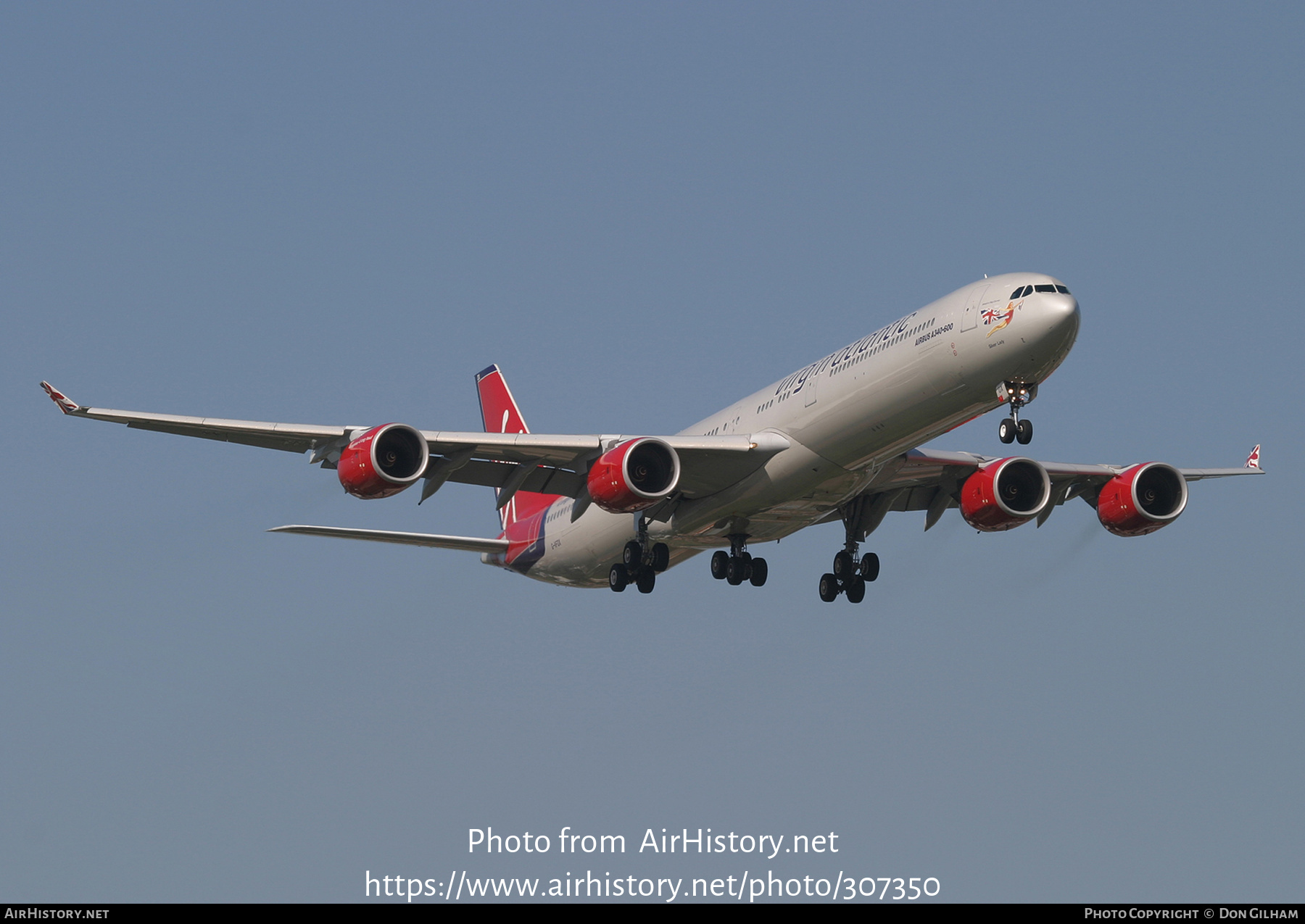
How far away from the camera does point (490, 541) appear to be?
4803 centimetres

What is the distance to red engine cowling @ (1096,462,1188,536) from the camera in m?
43.9

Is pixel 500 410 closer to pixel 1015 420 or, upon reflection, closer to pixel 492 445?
pixel 492 445

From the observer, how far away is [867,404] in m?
37.2

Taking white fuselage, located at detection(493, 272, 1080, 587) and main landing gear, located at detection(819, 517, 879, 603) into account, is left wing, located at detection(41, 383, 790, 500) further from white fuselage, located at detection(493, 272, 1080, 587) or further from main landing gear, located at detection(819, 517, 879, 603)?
main landing gear, located at detection(819, 517, 879, 603)

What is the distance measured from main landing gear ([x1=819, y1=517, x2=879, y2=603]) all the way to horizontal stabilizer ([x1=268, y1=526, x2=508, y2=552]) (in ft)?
31.5

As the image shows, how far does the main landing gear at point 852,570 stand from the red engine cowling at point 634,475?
25.7 feet

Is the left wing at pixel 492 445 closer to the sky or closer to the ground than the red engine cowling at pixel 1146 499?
closer to the ground

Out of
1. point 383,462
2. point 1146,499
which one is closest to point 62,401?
point 383,462

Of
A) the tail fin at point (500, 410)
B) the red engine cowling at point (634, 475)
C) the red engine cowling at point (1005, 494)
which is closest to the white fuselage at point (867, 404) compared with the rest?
the red engine cowling at point (634, 475)

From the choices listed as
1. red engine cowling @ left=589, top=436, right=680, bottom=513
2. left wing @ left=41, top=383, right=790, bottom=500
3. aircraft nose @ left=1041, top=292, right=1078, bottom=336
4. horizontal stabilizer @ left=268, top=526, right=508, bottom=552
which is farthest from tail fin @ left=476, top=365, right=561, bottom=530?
aircraft nose @ left=1041, top=292, right=1078, bottom=336

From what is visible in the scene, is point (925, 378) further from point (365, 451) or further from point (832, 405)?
point (365, 451)

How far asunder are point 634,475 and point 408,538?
8.46 meters

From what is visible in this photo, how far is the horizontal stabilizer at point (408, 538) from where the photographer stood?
41.6 metres

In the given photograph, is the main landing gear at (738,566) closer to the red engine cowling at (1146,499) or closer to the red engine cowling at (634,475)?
the red engine cowling at (634,475)
